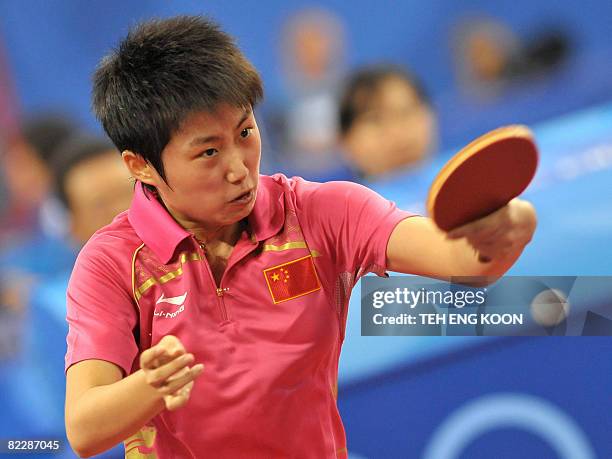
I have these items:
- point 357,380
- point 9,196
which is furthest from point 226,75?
point 9,196

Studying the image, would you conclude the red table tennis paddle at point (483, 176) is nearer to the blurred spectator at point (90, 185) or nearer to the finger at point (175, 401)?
the finger at point (175, 401)

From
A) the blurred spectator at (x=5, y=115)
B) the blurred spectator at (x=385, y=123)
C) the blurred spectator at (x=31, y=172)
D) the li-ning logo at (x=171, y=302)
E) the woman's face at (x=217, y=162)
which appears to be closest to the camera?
the woman's face at (x=217, y=162)

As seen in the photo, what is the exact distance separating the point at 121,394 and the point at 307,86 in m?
2.65

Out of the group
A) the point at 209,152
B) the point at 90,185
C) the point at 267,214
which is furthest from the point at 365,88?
the point at 209,152

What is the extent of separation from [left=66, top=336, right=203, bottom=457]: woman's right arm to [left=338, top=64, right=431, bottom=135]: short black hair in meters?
1.73

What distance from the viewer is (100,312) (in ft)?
5.44

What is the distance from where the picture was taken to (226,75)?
63.9 inches

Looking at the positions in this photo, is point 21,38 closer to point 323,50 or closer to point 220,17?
point 220,17

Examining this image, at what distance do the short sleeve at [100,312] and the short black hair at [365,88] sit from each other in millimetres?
1594

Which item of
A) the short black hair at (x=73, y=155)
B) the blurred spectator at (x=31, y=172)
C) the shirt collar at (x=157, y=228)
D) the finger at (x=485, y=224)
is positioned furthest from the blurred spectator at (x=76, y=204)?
the finger at (x=485, y=224)

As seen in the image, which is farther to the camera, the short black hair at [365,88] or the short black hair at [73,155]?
the short black hair at [365,88]

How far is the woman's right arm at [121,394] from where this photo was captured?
54.7 inches

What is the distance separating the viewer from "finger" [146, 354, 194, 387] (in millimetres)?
1387

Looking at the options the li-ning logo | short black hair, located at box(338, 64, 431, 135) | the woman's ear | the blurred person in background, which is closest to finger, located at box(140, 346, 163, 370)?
the li-ning logo
